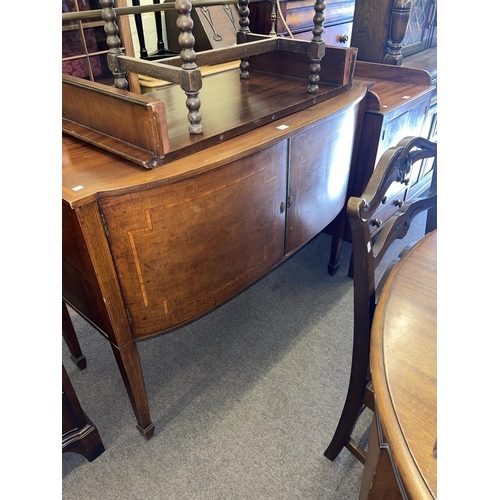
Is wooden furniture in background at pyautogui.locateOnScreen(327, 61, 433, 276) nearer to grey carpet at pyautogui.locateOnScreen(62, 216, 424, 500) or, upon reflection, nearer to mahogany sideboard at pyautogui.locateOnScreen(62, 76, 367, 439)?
mahogany sideboard at pyautogui.locateOnScreen(62, 76, 367, 439)

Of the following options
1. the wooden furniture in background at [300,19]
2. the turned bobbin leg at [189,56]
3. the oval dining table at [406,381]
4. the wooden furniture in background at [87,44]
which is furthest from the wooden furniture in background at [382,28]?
the oval dining table at [406,381]

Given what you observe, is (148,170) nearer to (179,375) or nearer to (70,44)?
(179,375)

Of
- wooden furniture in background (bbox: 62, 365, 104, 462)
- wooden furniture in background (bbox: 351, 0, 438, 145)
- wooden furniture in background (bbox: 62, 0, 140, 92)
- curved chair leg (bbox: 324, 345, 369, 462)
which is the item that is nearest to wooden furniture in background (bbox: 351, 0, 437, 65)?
wooden furniture in background (bbox: 351, 0, 438, 145)

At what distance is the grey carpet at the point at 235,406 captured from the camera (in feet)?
4.08

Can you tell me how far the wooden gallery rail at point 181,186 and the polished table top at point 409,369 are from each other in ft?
1.59

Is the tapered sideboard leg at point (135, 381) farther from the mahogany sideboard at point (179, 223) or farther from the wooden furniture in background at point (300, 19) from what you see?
the wooden furniture in background at point (300, 19)

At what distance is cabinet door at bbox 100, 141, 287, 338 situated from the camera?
939 millimetres

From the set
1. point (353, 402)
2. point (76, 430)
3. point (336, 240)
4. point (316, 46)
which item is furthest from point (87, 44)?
point (353, 402)

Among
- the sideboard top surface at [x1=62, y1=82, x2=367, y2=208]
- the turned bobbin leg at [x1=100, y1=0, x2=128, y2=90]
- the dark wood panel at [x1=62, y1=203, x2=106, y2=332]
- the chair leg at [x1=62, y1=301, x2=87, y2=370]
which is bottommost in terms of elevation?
the chair leg at [x1=62, y1=301, x2=87, y2=370]

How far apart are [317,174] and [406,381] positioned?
92 centimetres

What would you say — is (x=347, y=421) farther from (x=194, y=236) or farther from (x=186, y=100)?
(x=186, y=100)
